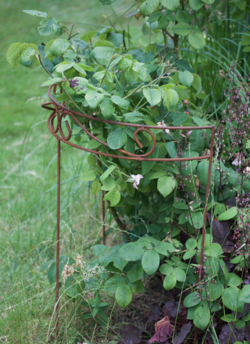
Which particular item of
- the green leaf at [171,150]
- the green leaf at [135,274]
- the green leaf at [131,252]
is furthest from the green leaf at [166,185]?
the green leaf at [135,274]

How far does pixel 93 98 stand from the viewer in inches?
35.5

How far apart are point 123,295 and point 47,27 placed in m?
0.89

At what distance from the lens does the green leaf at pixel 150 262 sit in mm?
998

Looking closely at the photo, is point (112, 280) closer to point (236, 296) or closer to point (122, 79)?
point (236, 296)

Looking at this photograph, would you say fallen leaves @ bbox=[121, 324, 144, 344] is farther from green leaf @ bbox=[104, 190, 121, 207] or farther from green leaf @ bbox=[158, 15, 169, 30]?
green leaf @ bbox=[158, 15, 169, 30]

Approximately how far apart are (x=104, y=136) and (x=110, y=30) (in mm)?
488

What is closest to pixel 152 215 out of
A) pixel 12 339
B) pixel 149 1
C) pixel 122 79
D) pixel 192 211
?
pixel 192 211

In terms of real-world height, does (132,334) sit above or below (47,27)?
below

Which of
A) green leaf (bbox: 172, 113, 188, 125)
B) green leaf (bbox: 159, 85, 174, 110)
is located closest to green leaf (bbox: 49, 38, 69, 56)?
green leaf (bbox: 159, 85, 174, 110)

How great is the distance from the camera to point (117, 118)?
102 cm

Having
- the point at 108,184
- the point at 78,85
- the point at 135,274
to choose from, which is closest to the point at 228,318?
the point at 135,274

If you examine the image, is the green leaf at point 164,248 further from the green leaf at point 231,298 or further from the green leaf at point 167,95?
the green leaf at point 167,95

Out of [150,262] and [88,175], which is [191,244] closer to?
[150,262]

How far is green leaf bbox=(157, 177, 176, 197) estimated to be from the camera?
1049 millimetres
